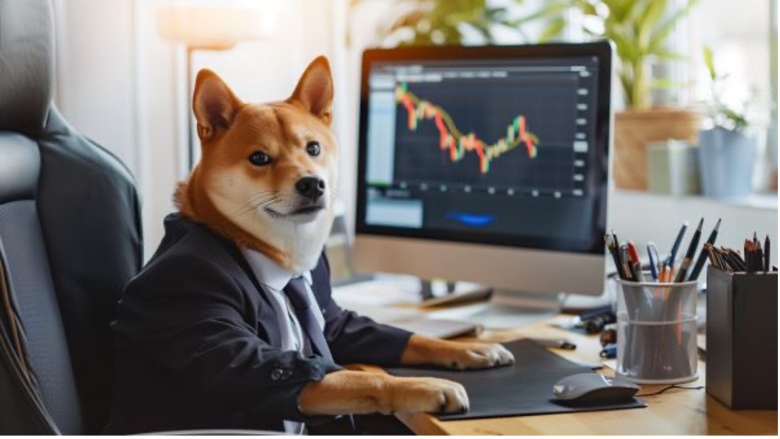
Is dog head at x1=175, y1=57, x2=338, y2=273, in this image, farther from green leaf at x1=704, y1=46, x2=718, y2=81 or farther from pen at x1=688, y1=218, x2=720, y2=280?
green leaf at x1=704, y1=46, x2=718, y2=81

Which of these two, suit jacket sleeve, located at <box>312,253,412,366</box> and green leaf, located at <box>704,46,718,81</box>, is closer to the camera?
suit jacket sleeve, located at <box>312,253,412,366</box>

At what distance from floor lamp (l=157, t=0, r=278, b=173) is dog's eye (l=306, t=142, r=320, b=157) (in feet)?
1.52

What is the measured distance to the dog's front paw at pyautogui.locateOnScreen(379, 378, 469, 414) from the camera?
1.14 meters

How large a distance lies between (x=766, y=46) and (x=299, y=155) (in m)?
1.32

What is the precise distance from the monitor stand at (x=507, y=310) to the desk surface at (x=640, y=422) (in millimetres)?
464

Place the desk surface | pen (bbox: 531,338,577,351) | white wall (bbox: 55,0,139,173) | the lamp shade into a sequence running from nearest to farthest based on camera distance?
the desk surface < pen (bbox: 531,338,577,351) < the lamp shade < white wall (bbox: 55,0,139,173)

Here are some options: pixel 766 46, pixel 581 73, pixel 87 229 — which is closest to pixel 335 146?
pixel 87 229

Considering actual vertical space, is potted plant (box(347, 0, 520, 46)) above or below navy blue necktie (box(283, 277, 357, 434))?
above

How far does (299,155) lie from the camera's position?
50.2 inches

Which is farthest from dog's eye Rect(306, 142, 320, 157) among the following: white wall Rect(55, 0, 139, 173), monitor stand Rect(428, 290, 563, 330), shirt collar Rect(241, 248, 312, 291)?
white wall Rect(55, 0, 139, 173)

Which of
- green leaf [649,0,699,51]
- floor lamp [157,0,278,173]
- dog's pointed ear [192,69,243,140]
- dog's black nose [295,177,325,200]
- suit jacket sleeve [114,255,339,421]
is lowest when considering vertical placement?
suit jacket sleeve [114,255,339,421]

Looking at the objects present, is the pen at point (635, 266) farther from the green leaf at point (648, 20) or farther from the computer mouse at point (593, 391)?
the green leaf at point (648, 20)

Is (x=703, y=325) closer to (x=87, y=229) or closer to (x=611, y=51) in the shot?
(x=611, y=51)

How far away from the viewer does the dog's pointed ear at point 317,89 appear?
132 cm
